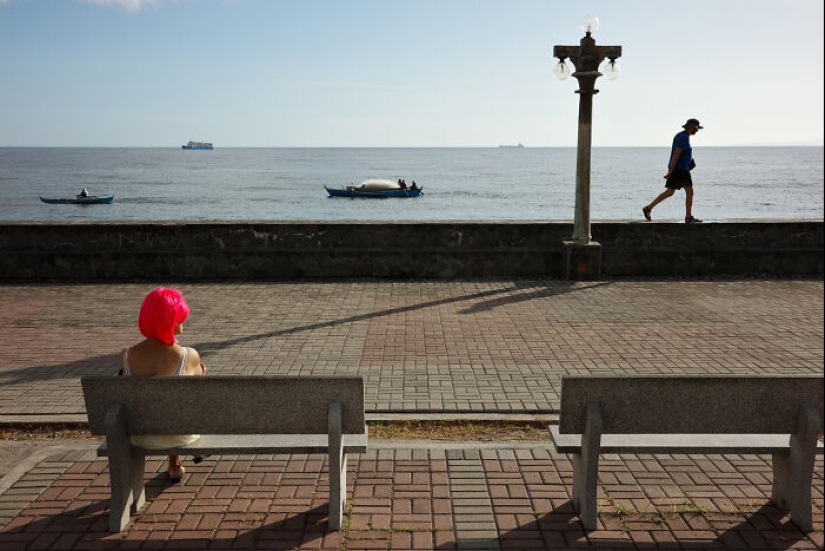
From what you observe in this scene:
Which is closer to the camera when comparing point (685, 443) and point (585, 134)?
point (685, 443)

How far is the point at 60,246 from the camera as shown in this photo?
11000 mm

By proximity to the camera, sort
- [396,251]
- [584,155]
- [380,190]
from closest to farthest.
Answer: [584,155], [396,251], [380,190]

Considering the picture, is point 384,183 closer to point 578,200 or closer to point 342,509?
point 578,200

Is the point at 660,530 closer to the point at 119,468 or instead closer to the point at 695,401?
the point at 695,401

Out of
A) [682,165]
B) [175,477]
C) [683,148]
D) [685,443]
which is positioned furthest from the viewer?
[682,165]

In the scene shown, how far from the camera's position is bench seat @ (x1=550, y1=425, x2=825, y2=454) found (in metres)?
3.72

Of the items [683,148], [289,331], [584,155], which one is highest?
[683,148]

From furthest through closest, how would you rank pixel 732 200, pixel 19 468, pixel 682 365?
1. pixel 732 200
2. pixel 682 365
3. pixel 19 468

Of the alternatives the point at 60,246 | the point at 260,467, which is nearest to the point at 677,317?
the point at 260,467

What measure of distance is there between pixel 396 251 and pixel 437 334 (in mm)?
3570

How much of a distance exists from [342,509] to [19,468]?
220 cm

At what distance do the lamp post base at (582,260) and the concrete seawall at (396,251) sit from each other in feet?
0.84

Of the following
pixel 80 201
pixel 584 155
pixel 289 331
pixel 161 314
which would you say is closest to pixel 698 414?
pixel 161 314

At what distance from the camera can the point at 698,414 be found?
361 cm
